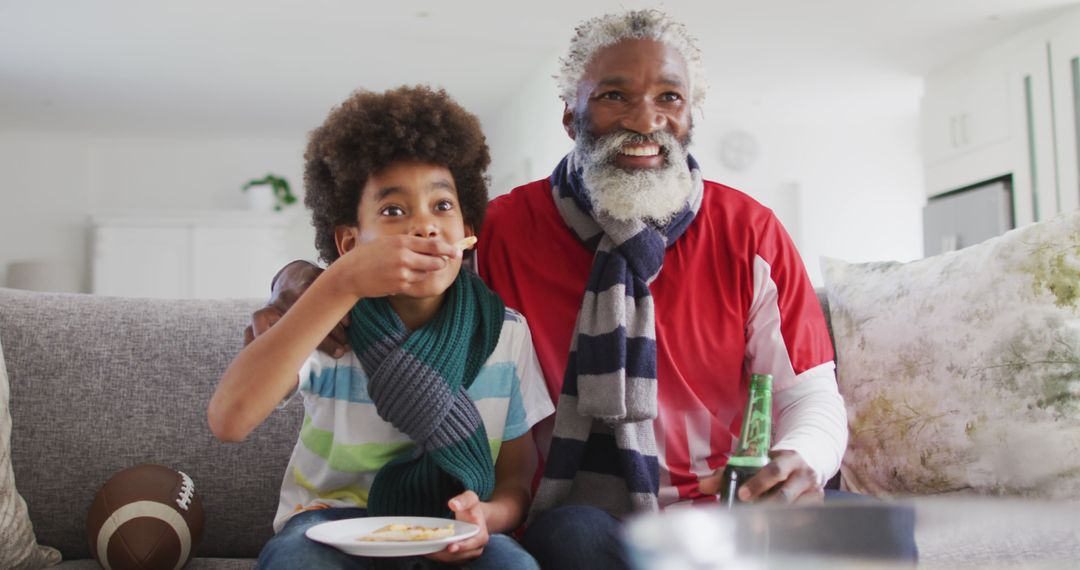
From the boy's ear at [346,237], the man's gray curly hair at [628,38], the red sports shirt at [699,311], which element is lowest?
the red sports shirt at [699,311]

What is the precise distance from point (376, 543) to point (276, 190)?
8543 millimetres

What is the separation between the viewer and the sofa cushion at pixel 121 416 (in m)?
1.49

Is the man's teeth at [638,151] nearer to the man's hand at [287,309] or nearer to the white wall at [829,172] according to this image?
the man's hand at [287,309]

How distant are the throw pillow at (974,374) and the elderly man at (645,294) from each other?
160 mm

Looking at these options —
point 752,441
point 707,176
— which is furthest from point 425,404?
point 707,176

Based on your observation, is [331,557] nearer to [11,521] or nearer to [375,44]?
[11,521]

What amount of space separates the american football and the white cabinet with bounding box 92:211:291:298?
7.53 metres

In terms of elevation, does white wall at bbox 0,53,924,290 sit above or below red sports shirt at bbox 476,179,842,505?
above

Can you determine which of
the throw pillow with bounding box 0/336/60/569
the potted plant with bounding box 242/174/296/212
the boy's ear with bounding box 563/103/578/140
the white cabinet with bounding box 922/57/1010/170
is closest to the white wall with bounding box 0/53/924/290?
the potted plant with bounding box 242/174/296/212

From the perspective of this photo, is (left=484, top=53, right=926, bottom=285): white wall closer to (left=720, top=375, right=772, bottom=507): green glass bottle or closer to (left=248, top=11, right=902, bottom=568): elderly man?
(left=248, top=11, right=902, bottom=568): elderly man

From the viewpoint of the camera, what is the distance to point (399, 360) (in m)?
1.19

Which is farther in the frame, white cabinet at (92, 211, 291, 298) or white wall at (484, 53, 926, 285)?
white cabinet at (92, 211, 291, 298)

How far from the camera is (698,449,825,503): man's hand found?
1.07 meters

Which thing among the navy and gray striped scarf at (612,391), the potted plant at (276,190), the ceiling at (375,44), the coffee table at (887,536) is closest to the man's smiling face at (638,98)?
the navy and gray striped scarf at (612,391)
